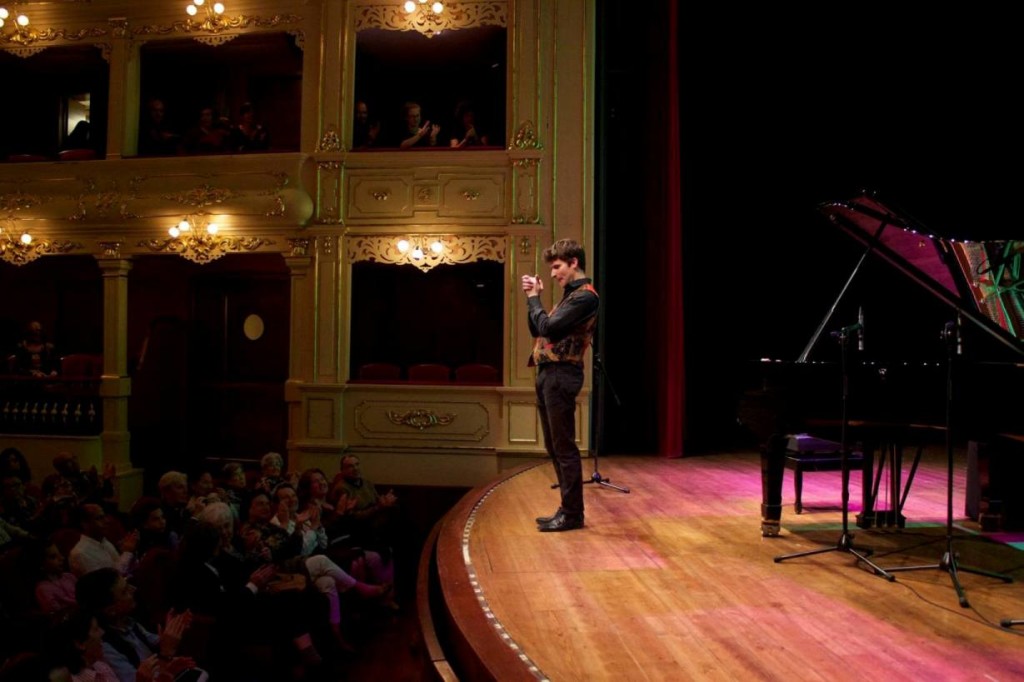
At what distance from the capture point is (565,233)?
7320 mm

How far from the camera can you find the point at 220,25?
8133 millimetres

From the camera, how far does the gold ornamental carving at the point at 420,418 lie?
7379 millimetres

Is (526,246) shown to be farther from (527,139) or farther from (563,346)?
(563,346)

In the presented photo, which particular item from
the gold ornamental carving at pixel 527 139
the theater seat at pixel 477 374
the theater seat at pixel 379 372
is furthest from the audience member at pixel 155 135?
the theater seat at pixel 477 374

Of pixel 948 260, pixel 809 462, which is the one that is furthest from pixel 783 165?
pixel 948 260

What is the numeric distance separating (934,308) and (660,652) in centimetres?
633

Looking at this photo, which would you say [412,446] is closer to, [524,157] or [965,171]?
[524,157]

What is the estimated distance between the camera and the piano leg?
374 cm

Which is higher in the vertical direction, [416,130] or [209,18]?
[209,18]

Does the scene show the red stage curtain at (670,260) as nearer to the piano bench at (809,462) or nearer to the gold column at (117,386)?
the piano bench at (809,462)

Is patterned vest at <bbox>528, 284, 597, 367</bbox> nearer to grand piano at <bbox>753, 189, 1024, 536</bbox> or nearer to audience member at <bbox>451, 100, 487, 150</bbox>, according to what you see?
grand piano at <bbox>753, 189, 1024, 536</bbox>

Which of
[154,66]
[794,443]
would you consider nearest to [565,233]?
[794,443]

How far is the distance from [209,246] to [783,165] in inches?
226

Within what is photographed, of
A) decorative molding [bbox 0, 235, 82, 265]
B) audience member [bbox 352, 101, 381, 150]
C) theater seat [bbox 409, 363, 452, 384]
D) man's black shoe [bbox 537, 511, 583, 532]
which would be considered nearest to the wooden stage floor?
man's black shoe [bbox 537, 511, 583, 532]
